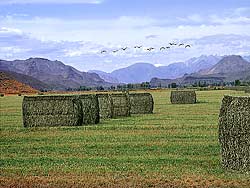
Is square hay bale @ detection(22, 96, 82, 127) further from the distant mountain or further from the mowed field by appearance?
the distant mountain

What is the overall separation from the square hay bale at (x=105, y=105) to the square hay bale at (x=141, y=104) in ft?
18.7

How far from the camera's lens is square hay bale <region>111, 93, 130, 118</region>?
38.7 m

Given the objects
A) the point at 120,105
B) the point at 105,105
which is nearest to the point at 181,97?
the point at 120,105

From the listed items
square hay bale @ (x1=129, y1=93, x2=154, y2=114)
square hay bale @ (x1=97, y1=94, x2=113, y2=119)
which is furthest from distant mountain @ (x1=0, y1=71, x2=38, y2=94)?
square hay bale @ (x1=97, y1=94, x2=113, y2=119)

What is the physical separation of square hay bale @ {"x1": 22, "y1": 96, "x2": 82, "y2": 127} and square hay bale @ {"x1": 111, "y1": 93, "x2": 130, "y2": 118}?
26.0ft

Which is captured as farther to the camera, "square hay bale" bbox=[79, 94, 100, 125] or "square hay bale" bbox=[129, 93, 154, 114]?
"square hay bale" bbox=[129, 93, 154, 114]

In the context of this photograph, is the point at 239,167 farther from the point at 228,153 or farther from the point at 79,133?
the point at 79,133

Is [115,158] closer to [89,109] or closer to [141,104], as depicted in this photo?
[89,109]

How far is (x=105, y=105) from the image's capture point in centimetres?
3716

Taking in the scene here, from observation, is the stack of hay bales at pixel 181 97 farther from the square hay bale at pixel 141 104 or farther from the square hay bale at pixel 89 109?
the square hay bale at pixel 89 109

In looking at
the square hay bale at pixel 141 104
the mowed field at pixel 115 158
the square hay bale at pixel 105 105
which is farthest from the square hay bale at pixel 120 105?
the mowed field at pixel 115 158

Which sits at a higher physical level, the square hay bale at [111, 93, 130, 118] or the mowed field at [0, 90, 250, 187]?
the square hay bale at [111, 93, 130, 118]

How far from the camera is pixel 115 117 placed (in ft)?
125

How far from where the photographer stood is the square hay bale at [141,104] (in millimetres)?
43188
